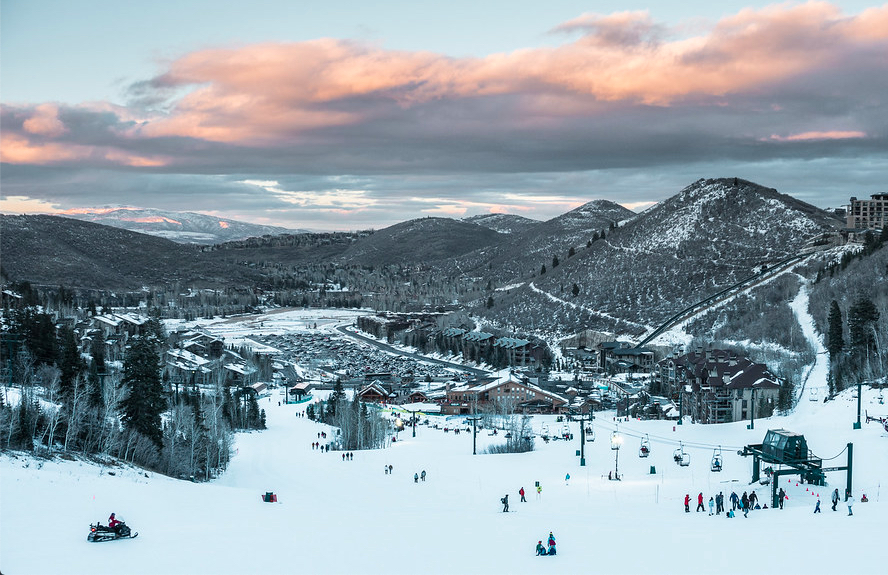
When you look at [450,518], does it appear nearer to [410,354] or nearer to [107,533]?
[107,533]

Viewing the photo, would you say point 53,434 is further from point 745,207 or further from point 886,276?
point 745,207

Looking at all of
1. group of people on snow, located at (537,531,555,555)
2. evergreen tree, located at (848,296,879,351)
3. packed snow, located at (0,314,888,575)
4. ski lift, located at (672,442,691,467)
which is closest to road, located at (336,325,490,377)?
evergreen tree, located at (848,296,879,351)

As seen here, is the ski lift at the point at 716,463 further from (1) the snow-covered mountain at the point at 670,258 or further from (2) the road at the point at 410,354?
(1) the snow-covered mountain at the point at 670,258

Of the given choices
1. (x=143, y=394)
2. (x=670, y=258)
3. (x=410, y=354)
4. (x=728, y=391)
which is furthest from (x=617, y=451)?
(x=670, y=258)

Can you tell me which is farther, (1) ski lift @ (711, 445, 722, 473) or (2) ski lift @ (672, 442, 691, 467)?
(2) ski lift @ (672, 442, 691, 467)

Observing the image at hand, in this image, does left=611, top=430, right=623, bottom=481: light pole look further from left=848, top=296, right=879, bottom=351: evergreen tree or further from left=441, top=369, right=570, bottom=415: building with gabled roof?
left=848, top=296, right=879, bottom=351: evergreen tree
